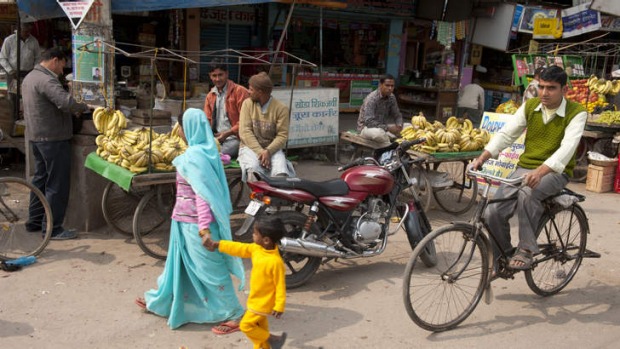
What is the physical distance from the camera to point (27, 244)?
5.73 metres

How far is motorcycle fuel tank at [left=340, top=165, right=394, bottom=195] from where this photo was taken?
16.9 ft

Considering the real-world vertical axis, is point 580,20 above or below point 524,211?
above

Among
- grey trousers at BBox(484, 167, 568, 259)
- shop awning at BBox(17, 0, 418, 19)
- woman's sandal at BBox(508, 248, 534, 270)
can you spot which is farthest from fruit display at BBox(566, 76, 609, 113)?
woman's sandal at BBox(508, 248, 534, 270)

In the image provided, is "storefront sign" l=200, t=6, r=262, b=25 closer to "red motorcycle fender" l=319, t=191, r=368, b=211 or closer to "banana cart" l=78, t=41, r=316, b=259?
"banana cart" l=78, t=41, r=316, b=259

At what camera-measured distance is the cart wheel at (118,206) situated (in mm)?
5941

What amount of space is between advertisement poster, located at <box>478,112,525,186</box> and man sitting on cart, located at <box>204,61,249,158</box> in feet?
11.8

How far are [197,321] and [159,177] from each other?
1.57m

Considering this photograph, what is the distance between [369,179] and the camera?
16.9 feet

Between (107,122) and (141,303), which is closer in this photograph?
(141,303)

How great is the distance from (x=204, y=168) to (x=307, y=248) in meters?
1.23

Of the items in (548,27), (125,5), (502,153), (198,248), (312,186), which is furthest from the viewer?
(548,27)

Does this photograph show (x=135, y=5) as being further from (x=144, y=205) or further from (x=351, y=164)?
(x=351, y=164)

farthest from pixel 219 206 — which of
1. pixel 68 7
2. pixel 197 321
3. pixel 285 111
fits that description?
pixel 68 7

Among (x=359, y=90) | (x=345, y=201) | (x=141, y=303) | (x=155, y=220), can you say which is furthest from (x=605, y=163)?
(x=141, y=303)
